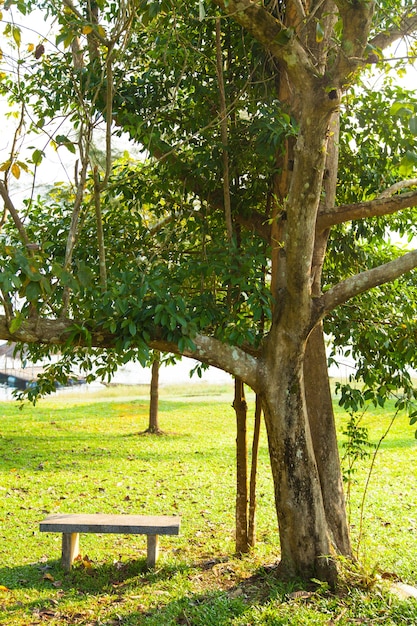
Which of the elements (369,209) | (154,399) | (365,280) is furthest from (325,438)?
(154,399)

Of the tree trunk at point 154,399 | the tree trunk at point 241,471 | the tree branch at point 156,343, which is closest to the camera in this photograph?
the tree branch at point 156,343

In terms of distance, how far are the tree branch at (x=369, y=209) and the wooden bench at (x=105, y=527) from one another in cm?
286

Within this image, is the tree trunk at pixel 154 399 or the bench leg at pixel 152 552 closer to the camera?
the bench leg at pixel 152 552

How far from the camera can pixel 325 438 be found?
582cm

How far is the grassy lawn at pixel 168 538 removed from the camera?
490 centimetres

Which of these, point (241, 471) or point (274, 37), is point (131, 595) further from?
point (274, 37)

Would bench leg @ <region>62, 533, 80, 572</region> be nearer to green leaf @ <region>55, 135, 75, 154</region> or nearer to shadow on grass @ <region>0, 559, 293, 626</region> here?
shadow on grass @ <region>0, 559, 293, 626</region>

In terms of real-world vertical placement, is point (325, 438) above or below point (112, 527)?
above

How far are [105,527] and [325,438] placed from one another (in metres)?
2.01

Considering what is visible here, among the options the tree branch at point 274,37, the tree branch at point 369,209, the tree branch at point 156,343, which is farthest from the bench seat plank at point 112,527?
the tree branch at point 274,37

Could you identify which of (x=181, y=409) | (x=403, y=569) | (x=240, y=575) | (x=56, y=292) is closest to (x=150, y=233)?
(x=56, y=292)

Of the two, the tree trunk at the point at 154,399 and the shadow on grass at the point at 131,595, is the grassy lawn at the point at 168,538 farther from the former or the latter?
the tree trunk at the point at 154,399

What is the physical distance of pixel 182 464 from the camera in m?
10.5

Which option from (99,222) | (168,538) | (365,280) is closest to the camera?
(99,222)
